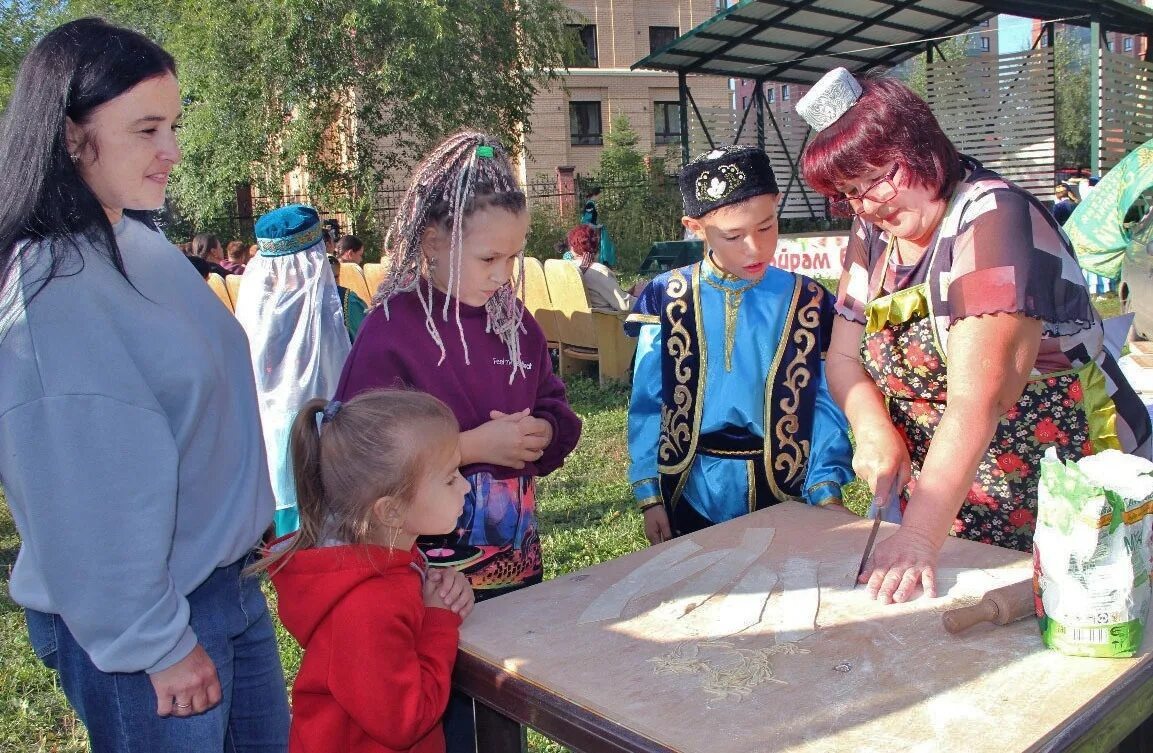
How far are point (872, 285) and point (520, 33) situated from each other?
17.8 metres

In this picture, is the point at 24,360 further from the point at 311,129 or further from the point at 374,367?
the point at 311,129

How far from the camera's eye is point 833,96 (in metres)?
1.97

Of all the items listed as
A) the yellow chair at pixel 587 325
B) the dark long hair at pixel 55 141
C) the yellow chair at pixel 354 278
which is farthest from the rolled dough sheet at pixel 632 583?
the yellow chair at pixel 354 278

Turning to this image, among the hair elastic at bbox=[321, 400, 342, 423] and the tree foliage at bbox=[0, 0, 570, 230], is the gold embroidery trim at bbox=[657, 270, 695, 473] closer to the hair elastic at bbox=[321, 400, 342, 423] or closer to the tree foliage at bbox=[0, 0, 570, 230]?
the hair elastic at bbox=[321, 400, 342, 423]

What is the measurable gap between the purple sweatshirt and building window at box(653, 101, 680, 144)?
31452mm

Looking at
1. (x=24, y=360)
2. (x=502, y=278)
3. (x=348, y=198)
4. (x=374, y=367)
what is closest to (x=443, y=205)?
(x=502, y=278)

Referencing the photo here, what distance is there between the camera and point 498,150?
2180mm

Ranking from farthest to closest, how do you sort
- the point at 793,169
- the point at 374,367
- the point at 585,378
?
the point at 793,169 < the point at 585,378 < the point at 374,367

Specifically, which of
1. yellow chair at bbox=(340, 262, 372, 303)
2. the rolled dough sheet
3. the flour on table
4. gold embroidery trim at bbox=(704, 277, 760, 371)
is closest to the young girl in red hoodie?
the rolled dough sheet

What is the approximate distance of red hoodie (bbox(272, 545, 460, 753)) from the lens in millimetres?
1503

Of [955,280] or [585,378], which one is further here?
[585,378]

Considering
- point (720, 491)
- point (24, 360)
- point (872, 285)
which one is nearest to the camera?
point (24, 360)

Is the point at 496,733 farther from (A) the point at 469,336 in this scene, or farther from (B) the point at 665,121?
(B) the point at 665,121

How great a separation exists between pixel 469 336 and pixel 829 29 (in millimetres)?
14885
